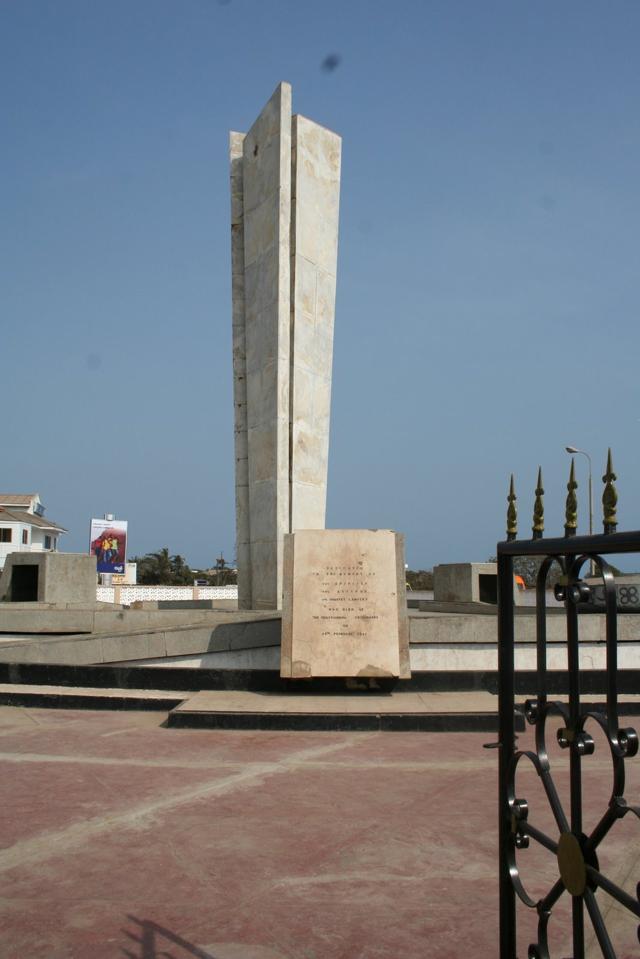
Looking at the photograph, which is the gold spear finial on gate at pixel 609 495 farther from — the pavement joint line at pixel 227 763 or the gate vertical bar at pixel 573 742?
the pavement joint line at pixel 227 763

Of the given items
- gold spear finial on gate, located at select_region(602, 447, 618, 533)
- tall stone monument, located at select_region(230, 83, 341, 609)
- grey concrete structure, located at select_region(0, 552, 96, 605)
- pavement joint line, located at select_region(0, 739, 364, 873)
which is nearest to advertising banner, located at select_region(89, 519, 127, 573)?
grey concrete structure, located at select_region(0, 552, 96, 605)

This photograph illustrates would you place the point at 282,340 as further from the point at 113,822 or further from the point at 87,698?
the point at 113,822

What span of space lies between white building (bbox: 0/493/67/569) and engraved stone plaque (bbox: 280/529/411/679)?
45.5 meters

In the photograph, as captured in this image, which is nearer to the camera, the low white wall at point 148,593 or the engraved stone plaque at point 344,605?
the engraved stone plaque at point 344,605

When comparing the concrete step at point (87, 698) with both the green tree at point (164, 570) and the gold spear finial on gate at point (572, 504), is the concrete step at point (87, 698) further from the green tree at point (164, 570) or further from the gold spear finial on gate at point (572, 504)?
the green tree at point (164, 570)

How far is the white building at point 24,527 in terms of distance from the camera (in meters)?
54.6

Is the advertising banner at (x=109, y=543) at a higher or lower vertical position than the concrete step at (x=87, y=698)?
higher

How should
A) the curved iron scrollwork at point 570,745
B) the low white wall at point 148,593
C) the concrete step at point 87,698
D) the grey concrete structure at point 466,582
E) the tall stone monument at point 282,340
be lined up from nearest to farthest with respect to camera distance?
1. the curved iron scrollwork at point 570,745
2. the concrete step at point 87,698
3. the tall stone monument at point 282,340
4. the grey concrete structure at point 466,582
5. the low white wall at point 148,593

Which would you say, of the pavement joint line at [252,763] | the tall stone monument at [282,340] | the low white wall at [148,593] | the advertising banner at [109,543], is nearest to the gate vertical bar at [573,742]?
the pavement joint line at [252,763]

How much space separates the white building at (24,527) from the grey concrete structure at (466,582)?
1565 inches

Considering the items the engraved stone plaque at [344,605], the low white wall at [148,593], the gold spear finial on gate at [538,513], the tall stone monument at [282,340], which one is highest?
the tall stone monument at [282,340]

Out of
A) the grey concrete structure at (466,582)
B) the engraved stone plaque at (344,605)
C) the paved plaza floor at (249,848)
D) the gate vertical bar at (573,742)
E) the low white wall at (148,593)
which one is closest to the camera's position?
the gate vertical bar at (573,742)

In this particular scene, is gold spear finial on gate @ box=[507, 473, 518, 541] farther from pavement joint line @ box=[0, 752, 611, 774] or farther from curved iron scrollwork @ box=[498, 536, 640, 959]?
pavement joint line @ box=[0, 752, 611, 774]

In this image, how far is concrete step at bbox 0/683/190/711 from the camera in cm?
855
